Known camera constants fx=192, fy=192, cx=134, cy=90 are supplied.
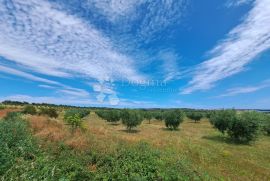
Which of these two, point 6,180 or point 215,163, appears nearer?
point 6,180

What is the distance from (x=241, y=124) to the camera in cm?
2808

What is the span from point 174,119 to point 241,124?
15417 mm

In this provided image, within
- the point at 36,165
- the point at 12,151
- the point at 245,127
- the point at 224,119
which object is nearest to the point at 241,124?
the point at 245,127

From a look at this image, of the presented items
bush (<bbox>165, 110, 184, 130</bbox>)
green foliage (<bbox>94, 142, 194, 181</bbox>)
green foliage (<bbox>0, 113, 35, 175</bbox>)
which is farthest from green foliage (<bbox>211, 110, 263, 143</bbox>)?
green foliage (<bbox>0, 113, 35, 175</bbox>)

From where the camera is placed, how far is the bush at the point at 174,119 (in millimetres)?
41844

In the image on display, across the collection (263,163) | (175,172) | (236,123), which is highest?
(236,123)

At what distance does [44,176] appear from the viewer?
25.3 feet

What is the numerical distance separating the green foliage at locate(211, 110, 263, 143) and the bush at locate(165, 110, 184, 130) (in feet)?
36.7

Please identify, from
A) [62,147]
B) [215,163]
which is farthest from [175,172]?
[215,163]

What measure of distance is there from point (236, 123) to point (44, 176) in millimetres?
28282

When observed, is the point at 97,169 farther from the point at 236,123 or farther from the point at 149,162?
the point at 236,123

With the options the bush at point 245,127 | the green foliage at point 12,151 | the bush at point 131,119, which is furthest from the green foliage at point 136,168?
the bush at point 131,119

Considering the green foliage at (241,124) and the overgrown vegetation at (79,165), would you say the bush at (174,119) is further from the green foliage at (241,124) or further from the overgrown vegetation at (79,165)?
the overgrown vegetation at (79,165)

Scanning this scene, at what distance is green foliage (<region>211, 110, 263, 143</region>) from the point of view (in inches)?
1078
